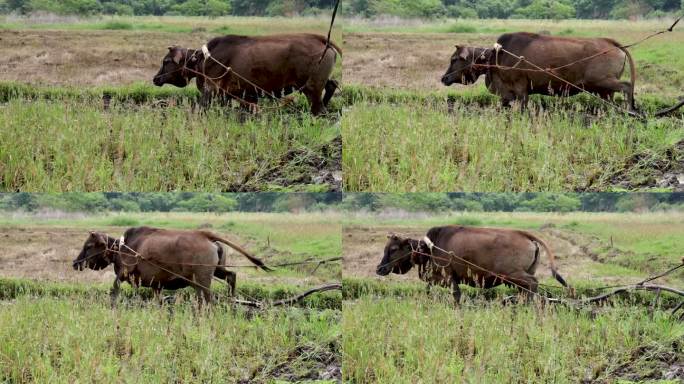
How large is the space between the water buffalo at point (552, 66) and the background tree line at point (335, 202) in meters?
0.70

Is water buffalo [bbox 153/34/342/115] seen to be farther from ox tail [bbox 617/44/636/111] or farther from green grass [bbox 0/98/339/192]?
ox tail [bbox 617/44/636/111]

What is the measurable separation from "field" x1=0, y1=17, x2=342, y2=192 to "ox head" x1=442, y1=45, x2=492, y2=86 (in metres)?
0.84

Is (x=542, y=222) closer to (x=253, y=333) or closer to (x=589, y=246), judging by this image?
(x=589, y=246)

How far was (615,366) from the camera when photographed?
7754 mm

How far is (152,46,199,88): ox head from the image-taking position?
26.2 feet

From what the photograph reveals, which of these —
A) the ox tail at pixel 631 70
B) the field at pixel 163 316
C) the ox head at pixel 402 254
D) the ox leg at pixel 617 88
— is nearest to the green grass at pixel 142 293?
the field at pixel 163 316

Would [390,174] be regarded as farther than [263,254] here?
No

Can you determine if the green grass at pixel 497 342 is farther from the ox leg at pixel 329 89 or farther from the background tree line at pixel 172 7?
the background tree line at pixel 172 7

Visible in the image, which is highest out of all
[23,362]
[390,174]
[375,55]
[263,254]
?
[375,55]

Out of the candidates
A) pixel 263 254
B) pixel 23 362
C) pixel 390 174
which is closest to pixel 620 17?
pixel 390 174

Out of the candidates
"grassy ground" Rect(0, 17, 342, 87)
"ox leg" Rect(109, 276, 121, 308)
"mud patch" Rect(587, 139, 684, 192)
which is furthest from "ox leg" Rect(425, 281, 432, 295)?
"ox leg" Rect(109, 276, 121, 308)

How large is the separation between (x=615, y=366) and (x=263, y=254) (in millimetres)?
2704

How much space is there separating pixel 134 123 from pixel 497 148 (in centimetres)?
259

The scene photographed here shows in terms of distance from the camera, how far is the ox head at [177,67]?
26.2ft
